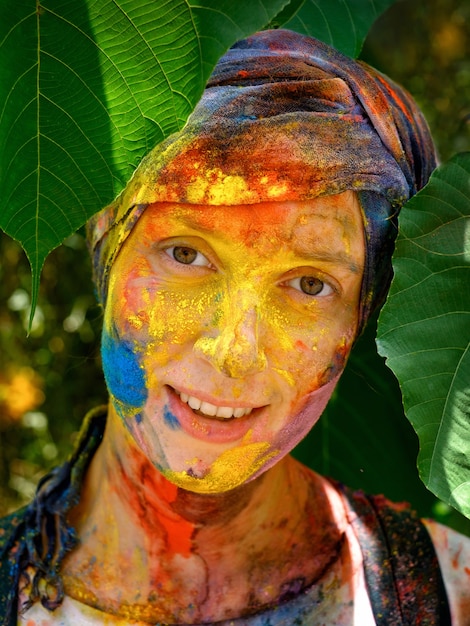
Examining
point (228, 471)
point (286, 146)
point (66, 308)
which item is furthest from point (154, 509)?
point (66, 308)

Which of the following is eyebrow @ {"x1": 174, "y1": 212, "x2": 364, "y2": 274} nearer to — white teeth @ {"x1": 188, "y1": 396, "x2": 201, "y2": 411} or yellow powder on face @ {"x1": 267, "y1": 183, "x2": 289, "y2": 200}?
yellow powder on face @ {"x1": 267, "y1": 183, "x2": 289, "y2": 200}

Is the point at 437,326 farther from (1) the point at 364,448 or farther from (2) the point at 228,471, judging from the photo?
(1) the point at 364,448

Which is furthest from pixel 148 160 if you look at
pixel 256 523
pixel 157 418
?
pixel 256 523

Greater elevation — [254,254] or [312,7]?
[312,7]

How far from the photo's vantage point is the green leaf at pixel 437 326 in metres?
1.31

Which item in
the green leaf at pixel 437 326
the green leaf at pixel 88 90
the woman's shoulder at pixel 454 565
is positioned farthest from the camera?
the woman's shoulder at pixel 454 565

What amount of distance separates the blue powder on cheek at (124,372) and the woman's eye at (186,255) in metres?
0.14

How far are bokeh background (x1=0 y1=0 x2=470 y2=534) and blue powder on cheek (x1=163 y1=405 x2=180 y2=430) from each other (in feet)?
3.99

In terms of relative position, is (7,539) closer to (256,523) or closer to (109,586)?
(109,586)

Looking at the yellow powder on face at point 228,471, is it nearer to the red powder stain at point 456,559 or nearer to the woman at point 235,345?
the woman at point 235,345

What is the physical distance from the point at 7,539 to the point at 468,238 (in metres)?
0.87

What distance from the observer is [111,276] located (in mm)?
1470

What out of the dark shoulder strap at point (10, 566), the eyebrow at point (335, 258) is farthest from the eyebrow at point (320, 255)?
the dark shoulder strap at point (10, 566)

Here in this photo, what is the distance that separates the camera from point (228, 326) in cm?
134
